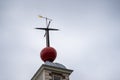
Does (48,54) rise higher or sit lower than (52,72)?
higher

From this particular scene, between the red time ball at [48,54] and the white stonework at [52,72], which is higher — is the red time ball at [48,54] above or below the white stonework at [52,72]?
above

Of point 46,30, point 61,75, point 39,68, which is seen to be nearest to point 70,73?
point 61,75

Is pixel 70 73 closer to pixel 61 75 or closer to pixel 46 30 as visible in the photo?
pixel 61 75

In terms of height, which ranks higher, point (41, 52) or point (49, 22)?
point (49, 22)

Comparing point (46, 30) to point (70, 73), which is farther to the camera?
point (46, 30)

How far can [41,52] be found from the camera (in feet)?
148

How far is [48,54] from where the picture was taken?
1763 inches

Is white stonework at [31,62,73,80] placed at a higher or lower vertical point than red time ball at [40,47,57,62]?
lower

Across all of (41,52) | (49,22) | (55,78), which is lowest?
(55,78)

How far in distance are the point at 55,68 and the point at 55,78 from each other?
1210mm

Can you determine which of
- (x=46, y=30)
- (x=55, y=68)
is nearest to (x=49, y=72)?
(x=55, y=68)

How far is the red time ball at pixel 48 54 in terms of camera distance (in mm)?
44750

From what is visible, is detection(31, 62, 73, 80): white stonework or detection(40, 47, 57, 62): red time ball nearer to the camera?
detection(31, 62, 73, 80): white stonework

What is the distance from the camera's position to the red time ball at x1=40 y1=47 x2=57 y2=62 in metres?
44.8
